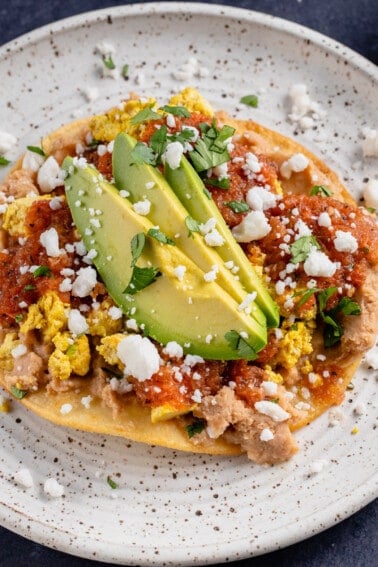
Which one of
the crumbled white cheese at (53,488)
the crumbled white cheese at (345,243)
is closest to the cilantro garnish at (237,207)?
the crumbled white cheese at (345,243)

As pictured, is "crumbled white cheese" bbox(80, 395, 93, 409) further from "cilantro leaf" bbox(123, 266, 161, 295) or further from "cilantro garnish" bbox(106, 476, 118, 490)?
"cilantro leaf" bbox(123, 266, 161, 295)

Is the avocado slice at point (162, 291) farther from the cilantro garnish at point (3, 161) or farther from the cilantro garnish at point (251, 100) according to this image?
the cilantro garnish at point (251, 100)

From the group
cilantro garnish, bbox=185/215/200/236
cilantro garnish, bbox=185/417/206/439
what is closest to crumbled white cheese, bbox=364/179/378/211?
cilantro garnish, bbox=185/215/200/236

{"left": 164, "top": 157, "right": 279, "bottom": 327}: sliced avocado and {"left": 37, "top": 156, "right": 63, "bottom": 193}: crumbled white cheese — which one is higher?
{"left": 37, "top": 156, "right": 63, "bottom": 193}: crumbled white cheese

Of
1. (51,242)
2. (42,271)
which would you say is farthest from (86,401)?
(51,242)

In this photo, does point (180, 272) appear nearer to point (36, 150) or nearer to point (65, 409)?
point (65, 409)

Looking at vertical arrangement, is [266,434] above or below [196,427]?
below
